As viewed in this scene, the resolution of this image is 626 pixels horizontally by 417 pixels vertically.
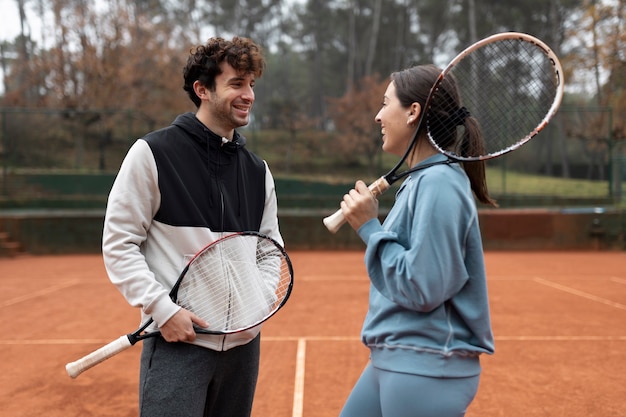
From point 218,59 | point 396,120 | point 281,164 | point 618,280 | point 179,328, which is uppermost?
point 218,59

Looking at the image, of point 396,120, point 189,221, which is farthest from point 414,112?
point 189,221

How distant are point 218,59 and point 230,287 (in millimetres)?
820

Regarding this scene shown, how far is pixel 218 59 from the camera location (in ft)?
7.47

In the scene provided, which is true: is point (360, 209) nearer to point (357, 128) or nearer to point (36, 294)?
point (36, 294)

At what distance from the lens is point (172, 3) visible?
39.0 m

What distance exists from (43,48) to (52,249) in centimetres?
1420

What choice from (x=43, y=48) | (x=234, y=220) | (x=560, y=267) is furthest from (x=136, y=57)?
(x=234, y=220)

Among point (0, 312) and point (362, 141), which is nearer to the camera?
point (0, 312)

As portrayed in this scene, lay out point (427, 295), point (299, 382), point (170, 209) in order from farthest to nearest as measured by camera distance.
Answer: point (299, 382) → point (170, 209) → point (427, 295)

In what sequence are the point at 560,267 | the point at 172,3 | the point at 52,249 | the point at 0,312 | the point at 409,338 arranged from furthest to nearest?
1. the point at 172,3
2. the point at 52,249
3. the point at 560,267
4. the point at 0,312
5. the point at 409,338

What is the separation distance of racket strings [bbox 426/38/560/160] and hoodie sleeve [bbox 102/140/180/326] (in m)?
0.97

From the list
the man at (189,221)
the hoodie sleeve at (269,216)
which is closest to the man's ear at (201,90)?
the man at (189,221)

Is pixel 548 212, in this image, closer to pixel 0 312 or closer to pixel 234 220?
pixel 0 312

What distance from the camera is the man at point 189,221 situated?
6.91 ft
